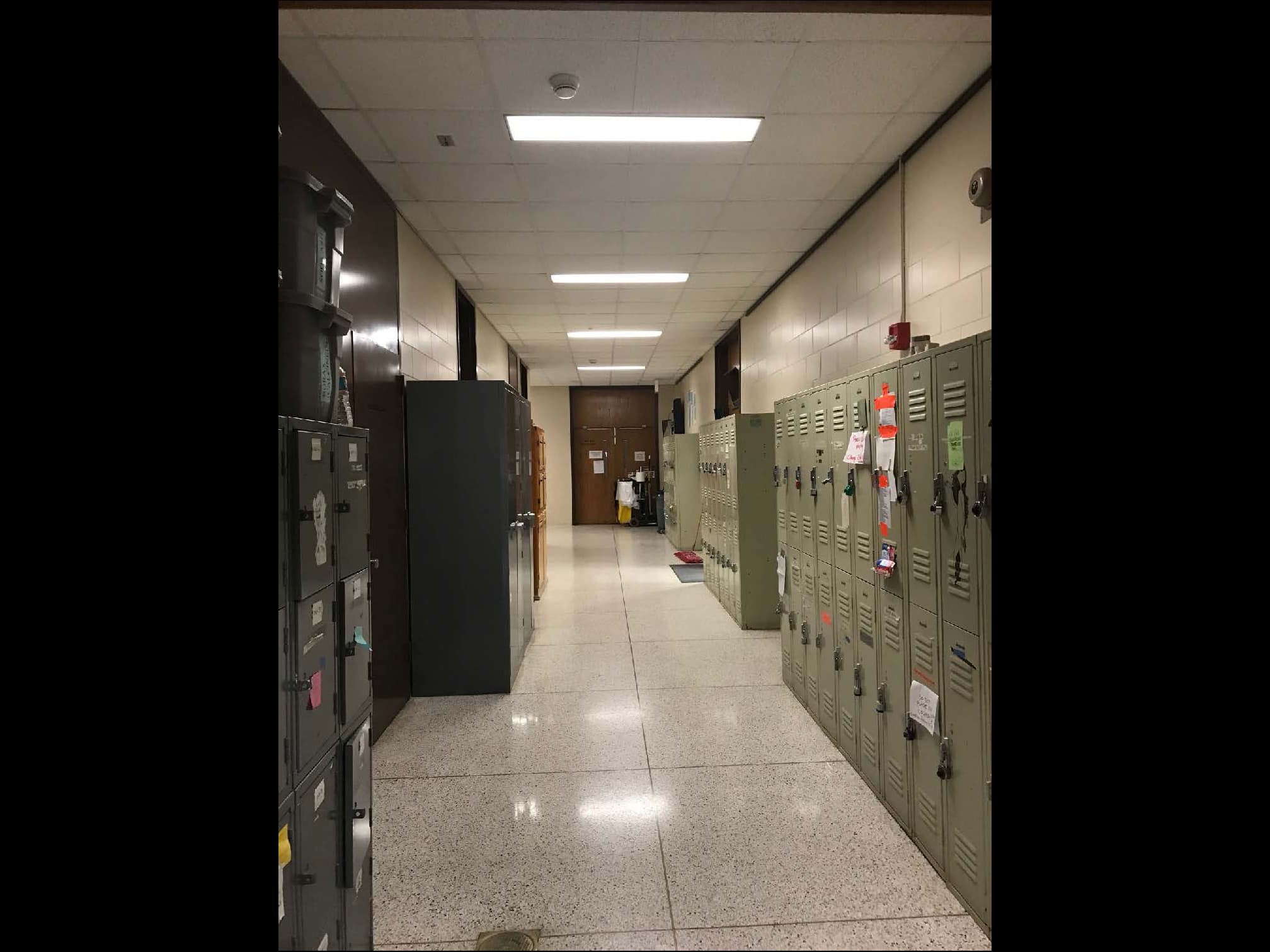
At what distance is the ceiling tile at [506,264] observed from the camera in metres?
5.43

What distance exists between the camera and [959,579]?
2207mm

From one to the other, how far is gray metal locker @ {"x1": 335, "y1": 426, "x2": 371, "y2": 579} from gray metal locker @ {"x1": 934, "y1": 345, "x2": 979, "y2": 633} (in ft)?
6.05

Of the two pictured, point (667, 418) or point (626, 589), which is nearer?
point (626, 589)

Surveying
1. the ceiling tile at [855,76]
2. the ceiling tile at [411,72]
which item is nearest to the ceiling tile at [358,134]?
the ceiling tile at [411,72]

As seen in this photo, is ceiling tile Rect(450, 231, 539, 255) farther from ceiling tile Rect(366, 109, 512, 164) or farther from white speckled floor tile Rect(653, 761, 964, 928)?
white speckled floor tile Rect(653, 761, 964, 928)

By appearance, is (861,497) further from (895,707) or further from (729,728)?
(729,728)

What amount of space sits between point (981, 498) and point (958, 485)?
141 mm

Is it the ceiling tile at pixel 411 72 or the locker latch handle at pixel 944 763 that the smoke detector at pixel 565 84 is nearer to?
the ceiling tile at pixel 411 72

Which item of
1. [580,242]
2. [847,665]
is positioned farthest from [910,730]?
[580,242]

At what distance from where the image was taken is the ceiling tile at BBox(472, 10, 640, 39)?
246 centimetres
